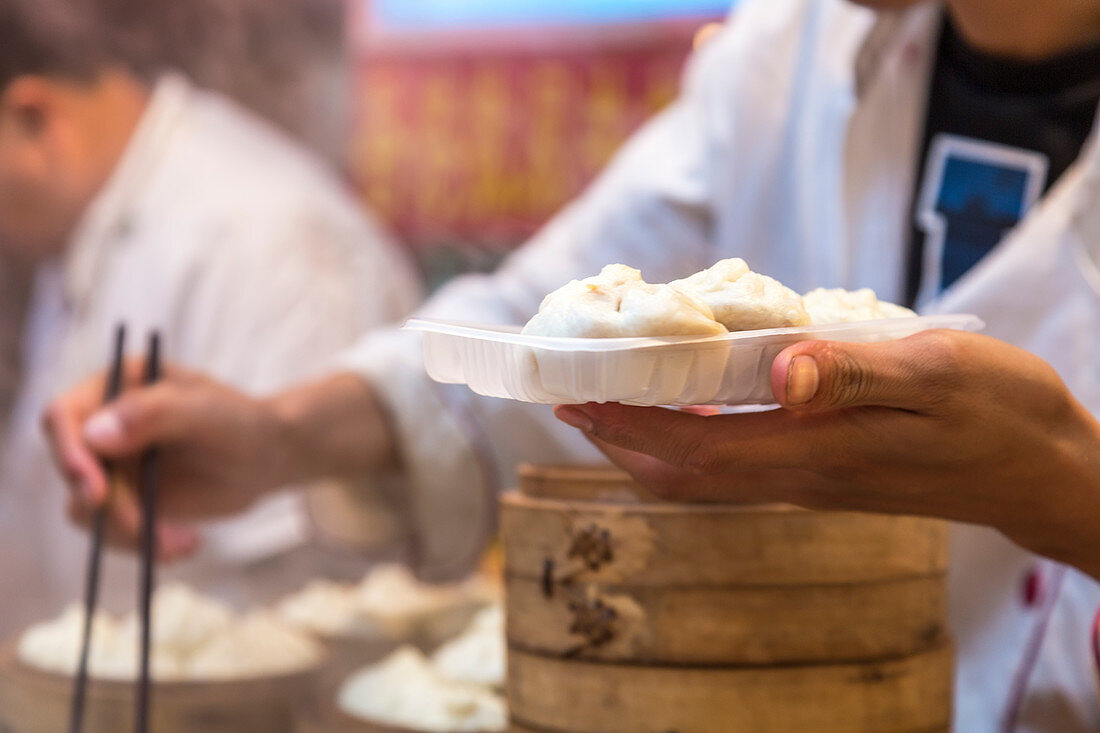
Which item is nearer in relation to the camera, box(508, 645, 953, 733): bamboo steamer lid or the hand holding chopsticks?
box(508, 645, 953, 733): bamboo steamer lid

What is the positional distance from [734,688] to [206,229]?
282 centimetres

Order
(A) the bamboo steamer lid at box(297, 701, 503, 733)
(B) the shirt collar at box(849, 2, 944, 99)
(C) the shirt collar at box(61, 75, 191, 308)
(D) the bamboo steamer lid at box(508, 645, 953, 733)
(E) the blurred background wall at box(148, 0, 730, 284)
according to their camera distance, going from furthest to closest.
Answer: (E) the blurred background wall at box(148, 0, 730, 284) → (C) the shirt collar at box(61, 75, 191, 308) → (B) the shirt collar at box(849, 2, 944, 99) → (A) the bamboo steamer lid at box(297, 701, 503, 733) → (D) the bamboo steamer lid at box(508, 645, 953, 733)

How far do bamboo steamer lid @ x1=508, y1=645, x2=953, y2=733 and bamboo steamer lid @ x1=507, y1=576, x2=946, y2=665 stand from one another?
0.04 ft

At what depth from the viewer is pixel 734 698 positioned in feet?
3.15

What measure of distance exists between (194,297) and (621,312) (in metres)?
2.77

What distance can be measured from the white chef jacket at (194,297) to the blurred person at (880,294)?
1.26 meters

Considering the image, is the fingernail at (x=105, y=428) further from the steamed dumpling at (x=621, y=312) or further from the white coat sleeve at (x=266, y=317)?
the white coat sleeve at (x=266, y=317)

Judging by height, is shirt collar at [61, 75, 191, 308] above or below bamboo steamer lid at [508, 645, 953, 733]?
above

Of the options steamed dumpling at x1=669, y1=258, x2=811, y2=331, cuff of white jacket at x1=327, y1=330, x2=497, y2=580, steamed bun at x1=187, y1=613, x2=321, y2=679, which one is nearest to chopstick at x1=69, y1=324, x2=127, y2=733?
steamed bun at x1=187, y1=613, x2=321, y2=679

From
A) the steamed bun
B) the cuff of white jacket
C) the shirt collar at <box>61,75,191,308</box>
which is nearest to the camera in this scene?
the steamed bun

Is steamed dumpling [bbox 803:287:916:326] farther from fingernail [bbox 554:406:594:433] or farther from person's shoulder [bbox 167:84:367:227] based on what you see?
person's shoulder [bbox 167:84:367:227]

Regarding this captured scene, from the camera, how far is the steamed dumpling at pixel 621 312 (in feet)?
2.66

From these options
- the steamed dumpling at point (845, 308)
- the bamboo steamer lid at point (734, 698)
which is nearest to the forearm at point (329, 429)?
the bamboo steamer lid at point (734, 698)

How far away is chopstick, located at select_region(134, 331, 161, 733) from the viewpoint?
1.39m
